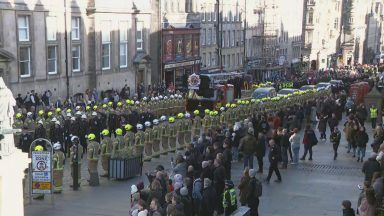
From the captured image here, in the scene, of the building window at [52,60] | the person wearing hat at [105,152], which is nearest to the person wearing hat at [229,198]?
the person wearing hat at [105,152]

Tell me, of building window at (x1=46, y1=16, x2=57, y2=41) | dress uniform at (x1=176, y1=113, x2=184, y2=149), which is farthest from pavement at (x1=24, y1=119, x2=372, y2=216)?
building window at (x1=46, y1=16, x2=57, y2=41)

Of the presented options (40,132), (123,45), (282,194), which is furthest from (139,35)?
(282,194)

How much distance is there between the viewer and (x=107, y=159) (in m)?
18.0

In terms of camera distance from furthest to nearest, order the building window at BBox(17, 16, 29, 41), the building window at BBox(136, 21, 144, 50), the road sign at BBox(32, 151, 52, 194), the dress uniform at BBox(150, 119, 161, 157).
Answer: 1. the building window at BBox(136, 21, 144, 50)
2. the building window at BBox(17, 16, 29, 41)
3. the dress uniform at BBox(150, 119, 161, 157)
4. the road sign at BBox(32, 151, 52, 194)

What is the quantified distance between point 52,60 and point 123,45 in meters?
8.17

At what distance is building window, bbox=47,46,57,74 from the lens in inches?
1336

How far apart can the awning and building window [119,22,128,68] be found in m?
0.80

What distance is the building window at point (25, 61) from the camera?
3159 centimetres

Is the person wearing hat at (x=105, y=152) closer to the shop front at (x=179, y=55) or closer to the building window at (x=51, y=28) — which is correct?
the building window at (x=51, y=28)

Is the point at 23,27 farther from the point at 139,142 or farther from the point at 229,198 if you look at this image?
the point at 229,198

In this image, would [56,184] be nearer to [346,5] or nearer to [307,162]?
[307,162]

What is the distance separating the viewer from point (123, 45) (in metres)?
41.5

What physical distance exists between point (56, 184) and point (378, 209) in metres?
8.72

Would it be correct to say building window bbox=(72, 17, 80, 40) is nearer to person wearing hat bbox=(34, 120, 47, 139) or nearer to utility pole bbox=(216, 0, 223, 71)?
person wearing hat bbox=(34, 120, 47, 139)
